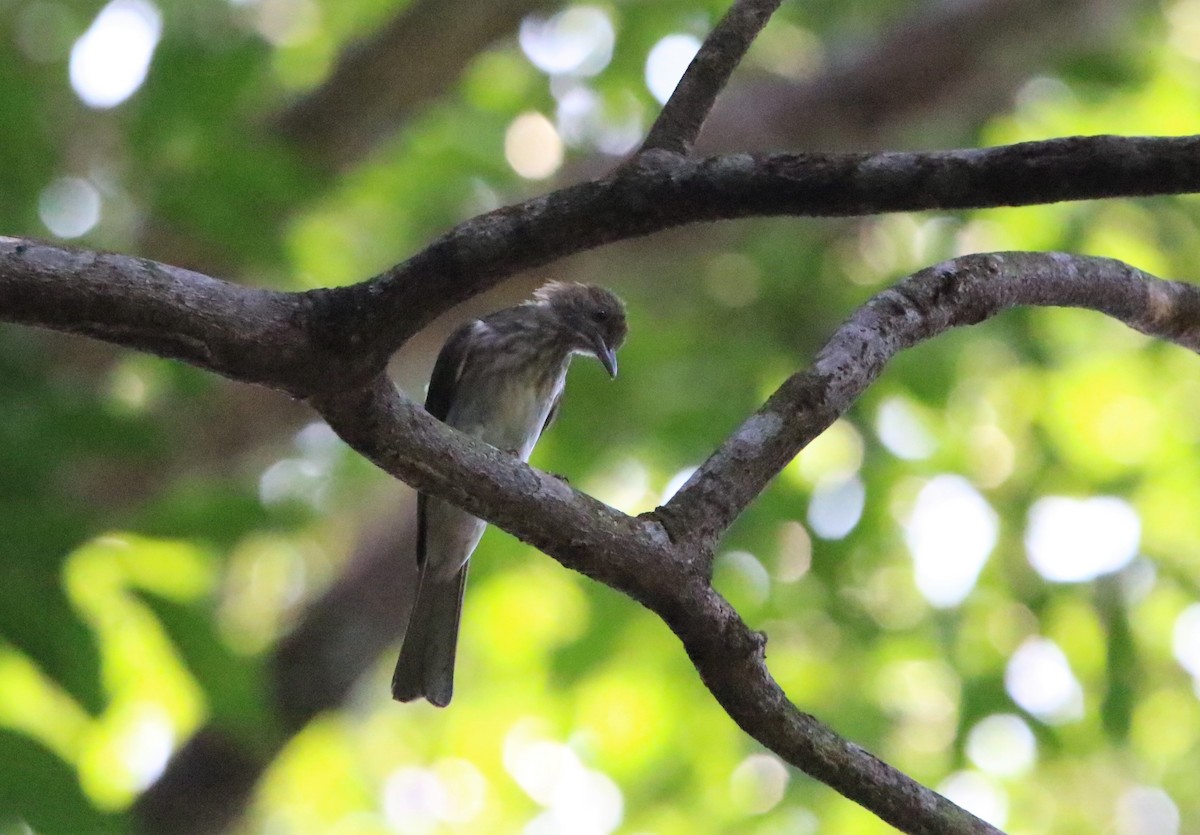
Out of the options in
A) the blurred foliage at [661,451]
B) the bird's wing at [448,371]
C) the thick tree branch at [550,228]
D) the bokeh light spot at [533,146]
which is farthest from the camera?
the bokeh light spot at [533,146]

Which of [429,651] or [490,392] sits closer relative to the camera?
[429,651]

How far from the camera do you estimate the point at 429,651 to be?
4.75m

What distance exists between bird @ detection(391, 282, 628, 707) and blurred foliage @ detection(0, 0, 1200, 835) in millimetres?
365

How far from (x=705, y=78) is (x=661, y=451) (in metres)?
3.05

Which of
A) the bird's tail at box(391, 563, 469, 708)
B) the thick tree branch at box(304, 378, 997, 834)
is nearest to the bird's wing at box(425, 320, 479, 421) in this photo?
the bird's tail at box(391, 563, 469, 708)

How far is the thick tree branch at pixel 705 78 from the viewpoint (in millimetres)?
2504

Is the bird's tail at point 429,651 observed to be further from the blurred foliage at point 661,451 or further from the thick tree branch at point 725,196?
the thick tree branch at point 725,196

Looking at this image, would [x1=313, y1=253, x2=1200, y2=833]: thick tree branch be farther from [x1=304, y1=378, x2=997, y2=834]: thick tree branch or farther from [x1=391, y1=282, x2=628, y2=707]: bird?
[x1=391, y1=282, x2=628, y2=707]: bird

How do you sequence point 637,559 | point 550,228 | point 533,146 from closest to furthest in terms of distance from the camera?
point 550,228
point 637,559
point 533,146

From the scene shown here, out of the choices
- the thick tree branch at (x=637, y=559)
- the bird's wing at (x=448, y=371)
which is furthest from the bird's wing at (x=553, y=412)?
the thick tree branch at (x=637, y=559)

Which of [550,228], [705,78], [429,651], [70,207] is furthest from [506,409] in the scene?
[550,228]

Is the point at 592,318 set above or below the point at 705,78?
above

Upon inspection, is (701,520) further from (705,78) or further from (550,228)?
(705,78)

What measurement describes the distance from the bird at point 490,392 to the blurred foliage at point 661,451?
14.4 inches
